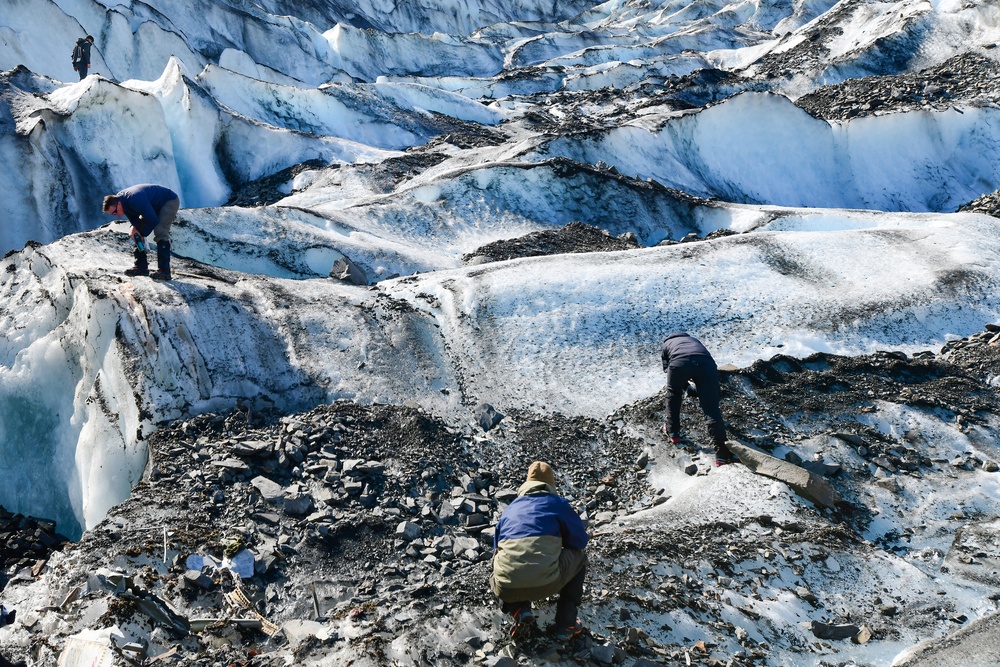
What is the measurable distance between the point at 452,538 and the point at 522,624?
209cm

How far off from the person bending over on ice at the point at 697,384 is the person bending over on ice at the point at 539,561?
3454 mm

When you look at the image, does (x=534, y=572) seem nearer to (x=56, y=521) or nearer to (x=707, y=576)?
(x=707, y=576)

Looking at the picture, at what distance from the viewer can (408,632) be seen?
216 inches

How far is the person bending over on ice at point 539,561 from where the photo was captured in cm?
530

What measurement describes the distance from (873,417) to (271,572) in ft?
23.1

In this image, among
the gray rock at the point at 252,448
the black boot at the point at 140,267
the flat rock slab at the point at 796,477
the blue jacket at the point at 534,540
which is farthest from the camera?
the black boot at the point at 140,267

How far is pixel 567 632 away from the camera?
215 inches

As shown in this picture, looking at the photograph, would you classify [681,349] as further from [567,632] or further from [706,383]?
[567,632]

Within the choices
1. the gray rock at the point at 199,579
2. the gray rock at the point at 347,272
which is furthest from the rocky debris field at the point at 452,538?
the gray rock at the point at 347,272

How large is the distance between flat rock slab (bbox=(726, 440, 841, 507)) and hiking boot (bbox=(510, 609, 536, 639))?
12.1 feet

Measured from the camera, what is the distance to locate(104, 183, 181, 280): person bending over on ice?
9828 mm

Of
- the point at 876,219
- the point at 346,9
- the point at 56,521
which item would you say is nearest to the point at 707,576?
the point at 56,521

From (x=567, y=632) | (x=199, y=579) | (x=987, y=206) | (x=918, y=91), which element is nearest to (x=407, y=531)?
(x=199, y=579)

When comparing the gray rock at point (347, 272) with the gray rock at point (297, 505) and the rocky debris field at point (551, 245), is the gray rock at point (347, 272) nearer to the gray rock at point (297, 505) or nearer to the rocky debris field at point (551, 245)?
the rocky debris field at point (551, 245)
